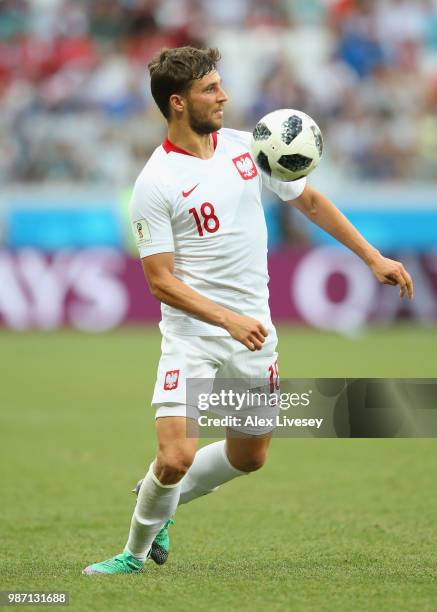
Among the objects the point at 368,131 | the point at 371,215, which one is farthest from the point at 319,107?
the point at 371,215

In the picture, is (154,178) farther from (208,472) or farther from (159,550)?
(159,550)

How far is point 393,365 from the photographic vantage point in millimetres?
12305

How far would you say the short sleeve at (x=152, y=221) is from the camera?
16.7 feet

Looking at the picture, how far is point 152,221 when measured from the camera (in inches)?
200

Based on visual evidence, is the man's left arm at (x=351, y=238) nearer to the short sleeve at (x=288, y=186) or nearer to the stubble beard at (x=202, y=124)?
the short sleeve at (x=288, y=186)

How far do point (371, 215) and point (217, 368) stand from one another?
11424 mm

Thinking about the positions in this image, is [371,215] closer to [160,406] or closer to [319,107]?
[319,107]

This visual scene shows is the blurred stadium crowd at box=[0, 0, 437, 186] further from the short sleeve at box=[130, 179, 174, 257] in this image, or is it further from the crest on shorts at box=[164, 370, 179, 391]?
the crest on shorts at box=[164, 370, 179, 391]

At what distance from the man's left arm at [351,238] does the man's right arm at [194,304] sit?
0.63m

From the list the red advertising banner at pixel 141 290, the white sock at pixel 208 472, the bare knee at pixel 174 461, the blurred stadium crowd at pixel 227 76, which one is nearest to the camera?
the bare knee at pixel 174 461

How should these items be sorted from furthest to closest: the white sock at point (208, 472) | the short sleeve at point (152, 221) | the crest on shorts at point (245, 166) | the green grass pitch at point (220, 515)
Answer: the white sock at point (208, 472)
the crest on shorts at point (245, 166)
the short sleeve at point (152, 221)
the green grass pitch at point (220, 515)

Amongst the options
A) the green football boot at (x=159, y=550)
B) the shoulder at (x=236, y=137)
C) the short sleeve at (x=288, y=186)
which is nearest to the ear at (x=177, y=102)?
the shoulder at (x=236, y=137)

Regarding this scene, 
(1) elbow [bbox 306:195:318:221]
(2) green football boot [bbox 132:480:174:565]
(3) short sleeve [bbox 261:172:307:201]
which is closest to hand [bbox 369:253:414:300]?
(1) elbow [bbox 306:195:318:221]

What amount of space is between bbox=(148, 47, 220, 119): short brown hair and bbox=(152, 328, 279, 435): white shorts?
3.54ft
